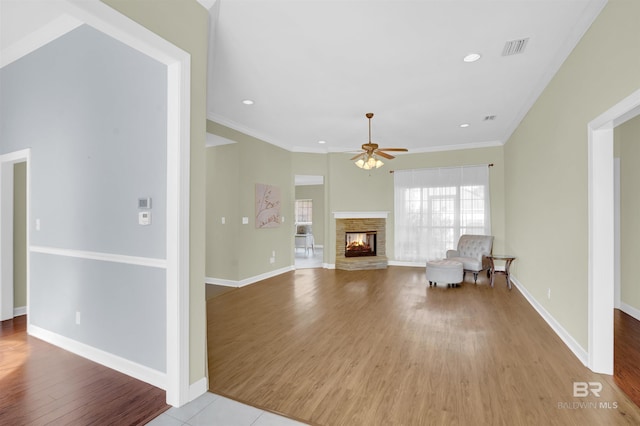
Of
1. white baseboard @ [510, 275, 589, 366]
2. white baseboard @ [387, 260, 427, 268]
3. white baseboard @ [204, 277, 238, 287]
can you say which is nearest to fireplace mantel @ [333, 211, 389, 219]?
white baseboard @ [387, 260, 427, 268]

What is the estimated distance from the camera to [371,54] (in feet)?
10.1

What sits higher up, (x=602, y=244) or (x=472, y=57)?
(x=472, y=57)

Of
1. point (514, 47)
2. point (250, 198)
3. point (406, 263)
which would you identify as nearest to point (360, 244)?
point (406, 263)

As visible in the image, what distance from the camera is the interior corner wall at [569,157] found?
2156 mm

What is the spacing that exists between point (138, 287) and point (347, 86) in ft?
10.5

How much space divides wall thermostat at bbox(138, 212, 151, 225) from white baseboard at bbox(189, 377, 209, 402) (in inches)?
48.4

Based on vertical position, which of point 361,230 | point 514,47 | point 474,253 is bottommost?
point 474,253

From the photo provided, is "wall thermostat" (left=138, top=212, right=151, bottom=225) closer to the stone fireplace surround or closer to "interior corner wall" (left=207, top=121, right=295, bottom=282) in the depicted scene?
"interior corner wall" (left=207, top=121, right=295, bottom=282)

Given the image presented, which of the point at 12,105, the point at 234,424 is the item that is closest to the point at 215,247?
the point at 12,105

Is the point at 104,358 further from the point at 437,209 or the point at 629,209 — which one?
the point at 437,209

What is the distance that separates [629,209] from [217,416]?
5193 millimetres

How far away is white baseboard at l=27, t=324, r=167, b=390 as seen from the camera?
89.0 inches

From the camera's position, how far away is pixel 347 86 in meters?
3.82

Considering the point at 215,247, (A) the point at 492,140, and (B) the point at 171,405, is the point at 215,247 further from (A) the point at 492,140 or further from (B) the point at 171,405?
(A) the point at 492,140
